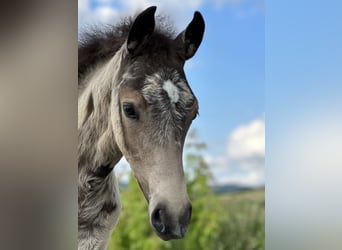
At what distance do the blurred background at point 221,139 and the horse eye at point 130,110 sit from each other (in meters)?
0.25

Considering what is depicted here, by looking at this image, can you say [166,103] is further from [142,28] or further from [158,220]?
[158,220]

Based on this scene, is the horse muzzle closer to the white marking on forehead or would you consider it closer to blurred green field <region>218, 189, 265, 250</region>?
blurred green field <region>218, 189, 265, 250</region>

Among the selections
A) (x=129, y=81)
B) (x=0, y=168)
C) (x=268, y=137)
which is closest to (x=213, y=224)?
(x=268, y=137)

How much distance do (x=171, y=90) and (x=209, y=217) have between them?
2.24 feet

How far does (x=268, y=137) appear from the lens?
258cm

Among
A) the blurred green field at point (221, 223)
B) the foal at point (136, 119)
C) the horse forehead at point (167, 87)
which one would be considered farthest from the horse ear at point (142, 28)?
the blurred green field at point (221, 223)

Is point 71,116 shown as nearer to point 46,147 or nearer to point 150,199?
point 46,147

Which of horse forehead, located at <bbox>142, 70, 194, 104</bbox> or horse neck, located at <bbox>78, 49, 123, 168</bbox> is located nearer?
horse forehead, located at <bbox>142, 70, 194, 104</bbox>

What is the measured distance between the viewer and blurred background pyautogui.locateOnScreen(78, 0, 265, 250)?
2.59 m

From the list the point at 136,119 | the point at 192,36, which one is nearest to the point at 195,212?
the point at 136,119

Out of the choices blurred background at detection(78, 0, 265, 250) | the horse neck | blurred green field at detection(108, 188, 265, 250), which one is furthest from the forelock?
blurred green field at detection(108, 188, 265, 250)

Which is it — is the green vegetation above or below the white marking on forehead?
below

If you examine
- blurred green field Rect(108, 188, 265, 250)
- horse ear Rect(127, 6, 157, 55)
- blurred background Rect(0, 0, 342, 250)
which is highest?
horse ear Rect(127, 6, 157, 55)

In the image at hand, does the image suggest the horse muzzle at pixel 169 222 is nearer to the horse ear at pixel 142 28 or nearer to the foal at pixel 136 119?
the foal at pixel 136 119
